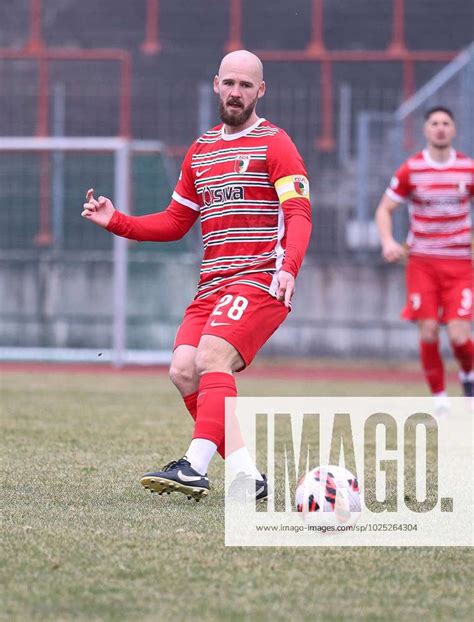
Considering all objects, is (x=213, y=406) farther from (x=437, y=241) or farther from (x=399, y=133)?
(x=399, y=133)

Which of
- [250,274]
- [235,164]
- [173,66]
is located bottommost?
[250,274]

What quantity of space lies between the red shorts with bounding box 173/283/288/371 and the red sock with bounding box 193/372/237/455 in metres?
0.15

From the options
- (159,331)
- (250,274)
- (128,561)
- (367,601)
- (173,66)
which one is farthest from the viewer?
(173,66)

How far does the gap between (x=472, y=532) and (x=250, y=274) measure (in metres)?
1.40

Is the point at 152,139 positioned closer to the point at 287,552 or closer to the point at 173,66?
the point at 173,66

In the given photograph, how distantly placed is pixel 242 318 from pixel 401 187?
4.27 metres

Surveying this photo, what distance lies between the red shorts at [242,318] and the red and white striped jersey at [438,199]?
4.05 m

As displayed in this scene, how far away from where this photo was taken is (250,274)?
5.25m

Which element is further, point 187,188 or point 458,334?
point 458,334

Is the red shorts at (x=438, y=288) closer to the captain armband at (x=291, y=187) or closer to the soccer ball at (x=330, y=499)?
the captain armband at (x=291, y=187)

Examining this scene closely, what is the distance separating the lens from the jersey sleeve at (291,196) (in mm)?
5043

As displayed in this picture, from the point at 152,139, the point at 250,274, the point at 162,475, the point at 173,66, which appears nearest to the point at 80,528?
the point at 162,475

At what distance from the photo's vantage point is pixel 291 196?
513cm

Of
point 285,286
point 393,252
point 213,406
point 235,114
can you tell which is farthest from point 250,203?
point 393,252
